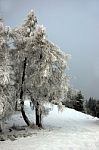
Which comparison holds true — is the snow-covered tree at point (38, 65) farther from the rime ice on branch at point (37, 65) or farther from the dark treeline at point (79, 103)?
the dark treeline at point (79, 103)

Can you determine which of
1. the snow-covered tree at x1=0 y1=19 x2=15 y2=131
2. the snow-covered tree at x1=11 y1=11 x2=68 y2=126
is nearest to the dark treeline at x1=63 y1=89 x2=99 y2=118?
the snow-covered tree at x1=11 y1=11 x2=68 y2=126

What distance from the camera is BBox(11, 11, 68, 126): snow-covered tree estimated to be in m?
29.5

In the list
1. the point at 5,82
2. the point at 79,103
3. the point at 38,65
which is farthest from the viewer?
the point at 79,103

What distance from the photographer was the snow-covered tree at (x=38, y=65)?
29.5 m

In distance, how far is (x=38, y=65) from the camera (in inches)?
1162

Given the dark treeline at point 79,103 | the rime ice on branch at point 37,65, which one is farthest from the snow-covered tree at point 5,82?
the dark treeline at point 79,103

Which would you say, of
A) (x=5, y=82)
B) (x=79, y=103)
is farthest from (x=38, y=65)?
(x=79, y=103)

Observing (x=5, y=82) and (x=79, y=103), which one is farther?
(x=79, y=103)

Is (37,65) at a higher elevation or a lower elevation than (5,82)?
higher

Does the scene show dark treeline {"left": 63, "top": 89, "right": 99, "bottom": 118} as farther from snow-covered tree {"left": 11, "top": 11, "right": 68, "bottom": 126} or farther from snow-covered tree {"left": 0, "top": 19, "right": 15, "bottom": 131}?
snow-covered tree {"left": 0, "top": 19, "right": 15, "bottom": 131}

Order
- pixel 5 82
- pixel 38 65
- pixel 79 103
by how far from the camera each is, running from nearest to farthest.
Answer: pixel 5 82 → pixel 38 65 → pixel 79 103

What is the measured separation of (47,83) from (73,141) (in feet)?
24.2

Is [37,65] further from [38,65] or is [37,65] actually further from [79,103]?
[79,103]

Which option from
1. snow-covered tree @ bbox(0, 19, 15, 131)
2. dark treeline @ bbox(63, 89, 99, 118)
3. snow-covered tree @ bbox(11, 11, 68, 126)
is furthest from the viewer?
dark treeline @ bbox(63, 89, 99, 118)
